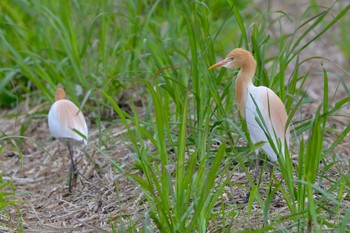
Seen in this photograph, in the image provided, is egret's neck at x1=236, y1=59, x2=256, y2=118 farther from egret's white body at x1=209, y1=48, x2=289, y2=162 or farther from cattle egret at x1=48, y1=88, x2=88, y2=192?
cattle egret at x1=48, y1=88, x2=88, y2=192

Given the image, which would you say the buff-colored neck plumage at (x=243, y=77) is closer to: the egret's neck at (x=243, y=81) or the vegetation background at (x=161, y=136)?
the egret's neck at (x=243, y=81)

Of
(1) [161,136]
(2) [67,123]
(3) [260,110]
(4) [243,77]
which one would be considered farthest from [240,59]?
(2) [67,123]

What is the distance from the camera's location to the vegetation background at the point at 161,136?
109 inches

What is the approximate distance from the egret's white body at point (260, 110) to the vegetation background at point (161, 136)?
2.9 inches

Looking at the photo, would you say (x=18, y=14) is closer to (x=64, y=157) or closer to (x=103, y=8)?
(x=103, y=8)

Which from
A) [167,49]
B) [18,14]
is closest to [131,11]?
[167,49]

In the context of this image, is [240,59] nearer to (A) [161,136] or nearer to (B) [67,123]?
(A) [161,136]

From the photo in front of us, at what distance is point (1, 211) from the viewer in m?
3.29

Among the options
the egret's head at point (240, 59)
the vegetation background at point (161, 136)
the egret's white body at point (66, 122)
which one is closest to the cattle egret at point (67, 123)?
the egret's white body at point (66, 122)

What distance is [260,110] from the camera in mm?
2955

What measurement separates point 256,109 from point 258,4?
446 centimetres

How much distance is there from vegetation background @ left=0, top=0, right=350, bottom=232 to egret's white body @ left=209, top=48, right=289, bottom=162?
7 cm

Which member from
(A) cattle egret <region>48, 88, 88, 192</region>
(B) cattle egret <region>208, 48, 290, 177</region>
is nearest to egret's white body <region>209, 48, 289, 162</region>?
(B) cattle egret <region>208, 48, 290, 177</region>

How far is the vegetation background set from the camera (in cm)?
277
